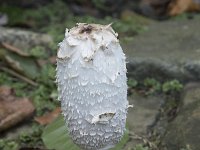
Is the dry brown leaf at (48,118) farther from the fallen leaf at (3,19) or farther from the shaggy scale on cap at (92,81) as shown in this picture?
the fallen leaf at (3,19)

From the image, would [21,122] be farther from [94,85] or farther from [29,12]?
[29,12]

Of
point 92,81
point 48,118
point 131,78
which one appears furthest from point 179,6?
point 92,81

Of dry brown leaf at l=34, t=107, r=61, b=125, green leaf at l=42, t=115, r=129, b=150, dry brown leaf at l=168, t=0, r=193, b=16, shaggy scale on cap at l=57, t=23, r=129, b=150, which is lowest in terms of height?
green leaf at l=42, t=115, r=129, b=150

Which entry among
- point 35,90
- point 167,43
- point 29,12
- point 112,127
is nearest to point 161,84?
point 167,43

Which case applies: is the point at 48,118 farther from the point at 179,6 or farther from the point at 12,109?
the point at 179,6

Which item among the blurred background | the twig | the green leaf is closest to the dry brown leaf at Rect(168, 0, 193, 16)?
the blurred background

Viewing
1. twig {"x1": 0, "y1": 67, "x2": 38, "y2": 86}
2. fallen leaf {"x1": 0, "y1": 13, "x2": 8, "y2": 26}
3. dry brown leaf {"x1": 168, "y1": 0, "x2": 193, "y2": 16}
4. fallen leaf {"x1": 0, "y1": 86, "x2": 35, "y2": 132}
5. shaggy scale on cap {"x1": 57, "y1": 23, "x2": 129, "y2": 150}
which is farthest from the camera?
dry brown leaf {"x1": 168, "y1": 0, "x2": 193, "y2": 16}

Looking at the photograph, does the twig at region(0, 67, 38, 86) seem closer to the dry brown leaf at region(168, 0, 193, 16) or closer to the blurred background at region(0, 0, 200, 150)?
the blurred background at region(0, 0, 200, 150)
